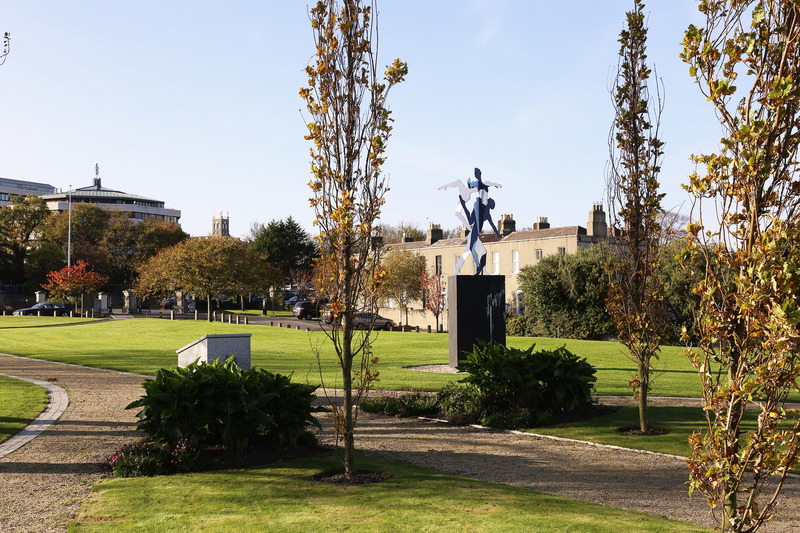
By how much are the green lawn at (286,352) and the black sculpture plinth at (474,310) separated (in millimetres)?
1246

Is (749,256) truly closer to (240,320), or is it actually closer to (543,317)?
(543,317)

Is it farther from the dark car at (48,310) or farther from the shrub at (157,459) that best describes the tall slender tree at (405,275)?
the shrub at (157,459)

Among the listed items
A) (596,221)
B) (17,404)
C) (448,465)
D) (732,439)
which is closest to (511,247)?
(596,221)

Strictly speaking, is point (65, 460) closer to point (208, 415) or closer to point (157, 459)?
point (157, 459)

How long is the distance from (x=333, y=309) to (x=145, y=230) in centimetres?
7024

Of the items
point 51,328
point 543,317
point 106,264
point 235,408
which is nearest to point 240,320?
point 51,328

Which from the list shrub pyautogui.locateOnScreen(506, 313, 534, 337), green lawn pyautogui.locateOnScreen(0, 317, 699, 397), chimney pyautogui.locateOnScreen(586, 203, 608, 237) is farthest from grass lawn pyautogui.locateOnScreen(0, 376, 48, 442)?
chimney pyautogui.locateOnScreen(586, 203, 608, 237)

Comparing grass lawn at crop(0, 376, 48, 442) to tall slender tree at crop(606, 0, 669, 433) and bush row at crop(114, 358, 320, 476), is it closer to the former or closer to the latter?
bush row at crop(114, 358, 320, 476)

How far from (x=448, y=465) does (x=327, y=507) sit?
Result: 8.13 feet

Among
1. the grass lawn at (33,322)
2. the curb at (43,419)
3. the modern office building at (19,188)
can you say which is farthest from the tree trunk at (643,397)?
the modern office building at (19,188)

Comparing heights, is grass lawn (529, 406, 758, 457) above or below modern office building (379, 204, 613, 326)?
below

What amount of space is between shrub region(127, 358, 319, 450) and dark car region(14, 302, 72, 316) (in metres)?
48.6

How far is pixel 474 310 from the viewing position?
59.9 ft

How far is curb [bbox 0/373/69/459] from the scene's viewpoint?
9.48 meters
